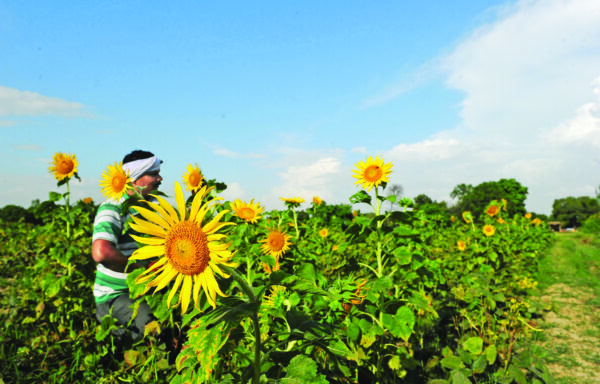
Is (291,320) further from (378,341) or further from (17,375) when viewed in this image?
(17,375)

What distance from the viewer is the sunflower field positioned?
132cm

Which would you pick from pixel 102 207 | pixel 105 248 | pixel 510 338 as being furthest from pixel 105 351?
pixel 510 338

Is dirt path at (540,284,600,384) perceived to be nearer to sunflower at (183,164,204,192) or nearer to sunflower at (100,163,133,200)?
sunflower at (183,164,204,192)

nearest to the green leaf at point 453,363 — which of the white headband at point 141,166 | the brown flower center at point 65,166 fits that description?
the white headband at point 141,166

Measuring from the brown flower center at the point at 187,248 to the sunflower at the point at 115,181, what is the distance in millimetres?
1333

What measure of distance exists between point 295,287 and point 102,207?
9.54 feet

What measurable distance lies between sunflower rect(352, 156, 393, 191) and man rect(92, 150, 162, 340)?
192 cm

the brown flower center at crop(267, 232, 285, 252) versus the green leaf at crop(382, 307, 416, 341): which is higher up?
the brown flower center at crop(267, 232, 285, 252)

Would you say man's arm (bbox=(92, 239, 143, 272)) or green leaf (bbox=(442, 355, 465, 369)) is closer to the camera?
green leaf (bbox=(442, 355, 465, 369))

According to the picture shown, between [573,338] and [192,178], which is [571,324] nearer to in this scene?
[573,338]

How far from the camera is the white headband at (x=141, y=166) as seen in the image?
138 inches

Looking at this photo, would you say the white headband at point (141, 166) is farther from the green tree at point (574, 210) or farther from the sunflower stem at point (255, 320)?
the green tree at point (574, 210)

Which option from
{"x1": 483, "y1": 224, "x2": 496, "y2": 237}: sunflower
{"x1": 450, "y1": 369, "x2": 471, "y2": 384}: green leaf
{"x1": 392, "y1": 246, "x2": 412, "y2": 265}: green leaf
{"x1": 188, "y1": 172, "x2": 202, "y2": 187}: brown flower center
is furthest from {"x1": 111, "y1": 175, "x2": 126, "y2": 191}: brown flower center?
{"x1": 483, "y1": 224, "x2": 496, "y2": 237}: sunflower

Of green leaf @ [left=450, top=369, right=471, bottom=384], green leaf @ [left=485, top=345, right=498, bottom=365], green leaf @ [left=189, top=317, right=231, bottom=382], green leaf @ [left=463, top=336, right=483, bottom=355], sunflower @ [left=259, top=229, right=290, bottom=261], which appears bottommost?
green leaf @ [left=450, top=369, right=471, bottom=384]
